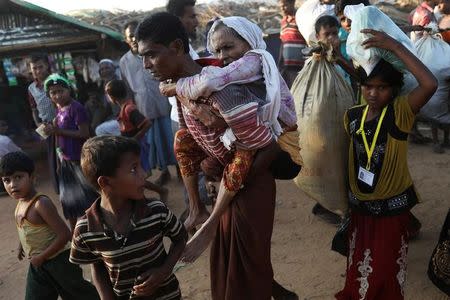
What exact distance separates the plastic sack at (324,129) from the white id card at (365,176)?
531 millimetres

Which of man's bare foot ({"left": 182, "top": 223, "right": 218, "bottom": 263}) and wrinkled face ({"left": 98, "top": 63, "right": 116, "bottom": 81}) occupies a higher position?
man's bare foot ({"left": 182, "top": 223, "right": 218, "bottom": 263})

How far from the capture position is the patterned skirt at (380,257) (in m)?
2.44

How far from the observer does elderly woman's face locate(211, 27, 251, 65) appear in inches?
78.6

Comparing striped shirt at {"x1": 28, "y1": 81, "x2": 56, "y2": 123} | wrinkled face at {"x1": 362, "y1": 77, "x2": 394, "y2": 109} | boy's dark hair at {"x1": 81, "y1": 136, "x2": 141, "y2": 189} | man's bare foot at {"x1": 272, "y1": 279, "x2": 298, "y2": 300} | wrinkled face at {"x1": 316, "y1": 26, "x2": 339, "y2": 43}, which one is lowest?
man's bare foot at {"x1": 272, "y1": 279, "x2": 298, "y2": 300}

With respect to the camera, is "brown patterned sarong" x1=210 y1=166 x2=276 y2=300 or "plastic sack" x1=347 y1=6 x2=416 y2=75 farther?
"plastic sack" x1=347 y1=6 x2=416 y2=75

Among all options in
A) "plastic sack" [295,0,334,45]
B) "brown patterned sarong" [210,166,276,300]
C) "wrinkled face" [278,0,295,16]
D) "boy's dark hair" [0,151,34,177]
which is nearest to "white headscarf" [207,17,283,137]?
"brown patterned sarong" [210,166,276,300]

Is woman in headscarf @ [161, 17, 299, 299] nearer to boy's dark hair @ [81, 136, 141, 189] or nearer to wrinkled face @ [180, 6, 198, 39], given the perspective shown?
boy's dark hair @ [81, 136, 141, 189]

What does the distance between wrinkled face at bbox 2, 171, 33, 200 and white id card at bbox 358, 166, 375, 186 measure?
6.18ft

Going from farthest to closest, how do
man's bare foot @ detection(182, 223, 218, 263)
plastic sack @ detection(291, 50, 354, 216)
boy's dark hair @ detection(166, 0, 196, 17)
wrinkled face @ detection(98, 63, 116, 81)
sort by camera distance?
wrinkled face @ detection(98, 63, 116, 81) → boy's dark hair @ detection(166, 0, 196, 17) → plastic sack @ detection(291, 50, 354, 216) → man's bare foot @ detection(182, 223, 218, 263)

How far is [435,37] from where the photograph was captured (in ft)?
15.4

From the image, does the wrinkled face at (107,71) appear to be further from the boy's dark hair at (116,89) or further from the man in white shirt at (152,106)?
the boy's dark hair at (116,89)

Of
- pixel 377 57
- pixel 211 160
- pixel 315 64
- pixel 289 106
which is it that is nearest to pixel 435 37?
pixel 315 64

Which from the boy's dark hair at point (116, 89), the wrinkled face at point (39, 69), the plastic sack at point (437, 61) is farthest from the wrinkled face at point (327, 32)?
the wrinkled face at point (39, 69)

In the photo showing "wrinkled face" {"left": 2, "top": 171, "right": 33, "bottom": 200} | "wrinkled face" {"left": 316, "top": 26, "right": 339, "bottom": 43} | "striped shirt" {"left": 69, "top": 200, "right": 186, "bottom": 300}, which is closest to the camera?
"striped shirt" {"left": 69, "top": 200, "right": 186, "bottom": 300}
